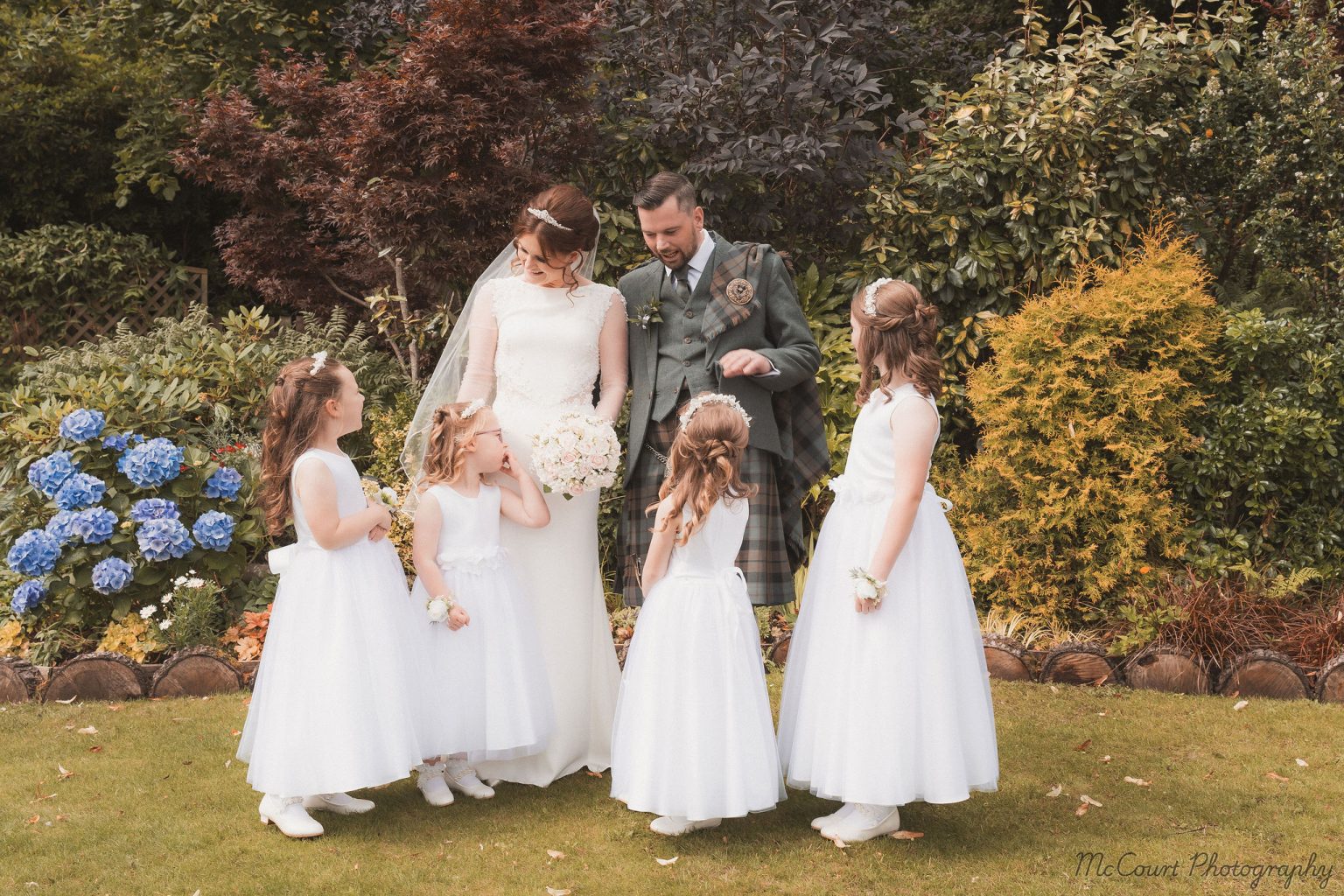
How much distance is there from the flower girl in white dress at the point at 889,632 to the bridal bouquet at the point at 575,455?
80 cm

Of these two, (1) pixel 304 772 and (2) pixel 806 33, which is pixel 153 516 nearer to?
(1) pixel 304 772

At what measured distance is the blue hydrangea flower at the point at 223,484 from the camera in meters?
6.04

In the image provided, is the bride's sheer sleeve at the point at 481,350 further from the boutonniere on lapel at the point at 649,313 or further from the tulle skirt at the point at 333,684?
the tulle skirt at the point at 333,684

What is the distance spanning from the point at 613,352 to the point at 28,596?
3463mm

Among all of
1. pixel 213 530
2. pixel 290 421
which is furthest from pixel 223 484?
pixel 290 421

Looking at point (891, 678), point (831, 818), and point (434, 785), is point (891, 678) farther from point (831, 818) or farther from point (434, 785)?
point (434, 785)

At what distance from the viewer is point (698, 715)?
3.65m

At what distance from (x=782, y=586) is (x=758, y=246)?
1.29 metres

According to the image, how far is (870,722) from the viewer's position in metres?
3.61

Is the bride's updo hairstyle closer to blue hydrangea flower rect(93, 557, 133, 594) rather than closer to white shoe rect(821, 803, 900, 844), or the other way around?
white shoe rect(821, 803, 900, 844)

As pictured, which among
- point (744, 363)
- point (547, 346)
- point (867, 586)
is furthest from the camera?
point (547, 346)

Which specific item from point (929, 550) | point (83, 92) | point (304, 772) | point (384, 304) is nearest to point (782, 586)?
point (929, 550)

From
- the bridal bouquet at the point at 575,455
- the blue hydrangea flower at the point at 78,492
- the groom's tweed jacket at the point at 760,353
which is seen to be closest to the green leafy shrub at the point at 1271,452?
the groom's tweed jacket at the point at 760,353

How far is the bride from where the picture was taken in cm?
438
